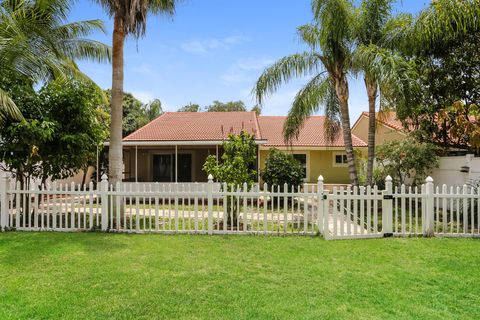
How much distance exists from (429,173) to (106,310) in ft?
40.4

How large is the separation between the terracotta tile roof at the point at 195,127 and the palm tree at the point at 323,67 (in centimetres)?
410

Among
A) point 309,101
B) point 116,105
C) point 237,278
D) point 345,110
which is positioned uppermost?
point 309,101

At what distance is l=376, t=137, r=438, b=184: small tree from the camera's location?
1191 centimetres

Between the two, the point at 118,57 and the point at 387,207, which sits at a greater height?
the point at 118,57

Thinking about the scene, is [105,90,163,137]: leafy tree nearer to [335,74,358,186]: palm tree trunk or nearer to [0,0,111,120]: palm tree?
[0,0,111,120]: palm tree

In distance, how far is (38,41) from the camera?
979 centimetres

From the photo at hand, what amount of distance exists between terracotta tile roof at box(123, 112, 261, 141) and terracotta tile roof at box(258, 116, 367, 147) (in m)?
1.81

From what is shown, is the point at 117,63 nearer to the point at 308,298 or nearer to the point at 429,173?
the point at 308,298

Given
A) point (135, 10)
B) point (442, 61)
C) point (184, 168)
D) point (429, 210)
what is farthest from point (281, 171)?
point (184, 168)

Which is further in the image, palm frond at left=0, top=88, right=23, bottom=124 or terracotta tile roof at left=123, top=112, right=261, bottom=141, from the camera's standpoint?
terracotta tile roof at left=123, top=112, right=261, bottom=141

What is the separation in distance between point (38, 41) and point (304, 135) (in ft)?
51.9

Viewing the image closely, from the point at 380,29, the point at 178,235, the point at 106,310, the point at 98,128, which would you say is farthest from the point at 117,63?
the point at 380,29

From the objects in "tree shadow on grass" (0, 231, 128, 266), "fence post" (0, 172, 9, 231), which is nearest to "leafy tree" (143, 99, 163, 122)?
"fence post" (0, 172, 9, 231)

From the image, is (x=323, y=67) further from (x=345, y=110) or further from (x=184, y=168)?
(x=184, y=168)
